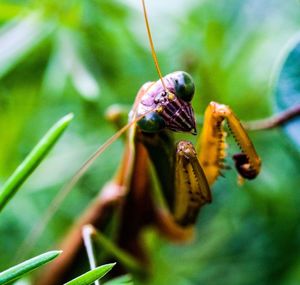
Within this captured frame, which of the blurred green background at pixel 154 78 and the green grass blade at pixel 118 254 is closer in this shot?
the green grass blade at pixel 118 254

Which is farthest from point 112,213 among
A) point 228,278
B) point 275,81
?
point 275,81

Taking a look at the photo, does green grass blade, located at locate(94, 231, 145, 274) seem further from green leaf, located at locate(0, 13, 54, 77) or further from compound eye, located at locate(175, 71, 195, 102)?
green leaf, located at locate(0, 13, 54, 77)

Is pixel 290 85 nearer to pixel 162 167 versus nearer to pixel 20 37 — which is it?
pixel 162 167

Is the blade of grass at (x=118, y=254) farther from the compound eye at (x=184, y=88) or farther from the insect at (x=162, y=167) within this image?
the compound eye at (x=184, y=88)

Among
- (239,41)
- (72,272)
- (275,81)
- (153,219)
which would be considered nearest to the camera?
(275,81)

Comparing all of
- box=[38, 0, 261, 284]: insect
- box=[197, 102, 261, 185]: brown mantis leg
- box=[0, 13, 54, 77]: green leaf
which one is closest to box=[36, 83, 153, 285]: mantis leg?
box=[38, 0, 261, 284]: insect

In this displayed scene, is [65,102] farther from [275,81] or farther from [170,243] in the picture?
[275,81]

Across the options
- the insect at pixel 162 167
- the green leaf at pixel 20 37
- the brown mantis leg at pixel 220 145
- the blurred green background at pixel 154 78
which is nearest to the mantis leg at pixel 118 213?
the insect at pixel 162 167

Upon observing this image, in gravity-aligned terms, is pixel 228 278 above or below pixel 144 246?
below
